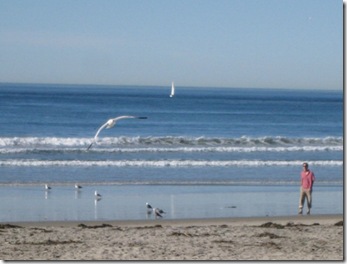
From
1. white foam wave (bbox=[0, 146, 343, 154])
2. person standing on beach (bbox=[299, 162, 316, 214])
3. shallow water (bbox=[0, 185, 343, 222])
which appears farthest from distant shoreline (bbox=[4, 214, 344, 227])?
white foam wave (bbox=[0, 146, 343, 154])

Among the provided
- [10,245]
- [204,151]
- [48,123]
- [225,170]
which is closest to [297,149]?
[204,151]

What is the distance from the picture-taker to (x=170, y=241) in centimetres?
1240

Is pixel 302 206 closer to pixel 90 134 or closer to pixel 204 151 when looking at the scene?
pixel 204 151

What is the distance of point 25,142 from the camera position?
3816 centimetres

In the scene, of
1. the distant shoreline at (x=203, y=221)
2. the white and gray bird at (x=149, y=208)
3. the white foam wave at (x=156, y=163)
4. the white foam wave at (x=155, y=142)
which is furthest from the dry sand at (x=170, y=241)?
the white foam wave at (x=155, y=142)

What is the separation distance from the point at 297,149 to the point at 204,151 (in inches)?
187

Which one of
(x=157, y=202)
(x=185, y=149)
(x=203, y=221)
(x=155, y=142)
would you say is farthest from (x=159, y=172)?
(x=155, y=142)

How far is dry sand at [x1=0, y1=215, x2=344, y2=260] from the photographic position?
1102cm

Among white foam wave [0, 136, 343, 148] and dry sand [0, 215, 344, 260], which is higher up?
white foam wave [0, 136, 343, 148]

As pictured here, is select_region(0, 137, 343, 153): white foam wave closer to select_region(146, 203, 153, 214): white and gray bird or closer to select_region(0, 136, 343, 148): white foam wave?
select_region(0, 136, 343, 148): white foam wave

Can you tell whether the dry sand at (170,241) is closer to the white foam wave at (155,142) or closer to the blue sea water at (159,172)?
the blue sea water at (159,172)

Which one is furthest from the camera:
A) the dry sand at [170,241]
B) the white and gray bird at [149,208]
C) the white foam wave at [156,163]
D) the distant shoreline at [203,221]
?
the white foam wave at [156,163]

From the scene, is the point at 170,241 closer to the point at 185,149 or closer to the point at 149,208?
the point at 149,208

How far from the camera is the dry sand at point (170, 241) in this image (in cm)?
1102
